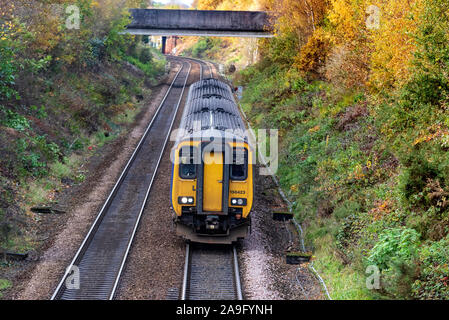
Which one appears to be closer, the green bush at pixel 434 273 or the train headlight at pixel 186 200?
the green bush at pixel 434 273

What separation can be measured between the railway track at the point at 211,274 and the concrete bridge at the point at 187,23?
104 feet

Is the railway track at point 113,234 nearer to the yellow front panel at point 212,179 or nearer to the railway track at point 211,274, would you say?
the railway track at point 211,274

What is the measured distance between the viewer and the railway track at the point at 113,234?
12.4 m

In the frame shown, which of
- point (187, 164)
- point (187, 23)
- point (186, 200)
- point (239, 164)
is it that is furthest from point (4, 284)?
point (187, 23)

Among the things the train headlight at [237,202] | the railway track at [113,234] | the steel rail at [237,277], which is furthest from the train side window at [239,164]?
the railway track at [113,234]

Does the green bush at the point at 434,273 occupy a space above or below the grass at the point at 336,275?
above

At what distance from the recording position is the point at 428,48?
13.9 m

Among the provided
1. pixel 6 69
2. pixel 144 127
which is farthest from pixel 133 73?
pixel 6 69

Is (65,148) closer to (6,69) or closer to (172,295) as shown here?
(6,69)

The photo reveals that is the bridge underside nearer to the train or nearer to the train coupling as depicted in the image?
the train

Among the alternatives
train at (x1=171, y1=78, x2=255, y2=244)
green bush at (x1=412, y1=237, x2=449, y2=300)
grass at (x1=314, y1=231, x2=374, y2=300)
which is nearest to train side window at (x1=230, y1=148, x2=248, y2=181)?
train at (x1=171, y1=78, x2=255, y2=244)

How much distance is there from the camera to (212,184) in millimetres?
14031

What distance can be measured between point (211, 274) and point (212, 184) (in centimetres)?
252

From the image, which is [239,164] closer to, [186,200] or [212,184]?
[212,184]
